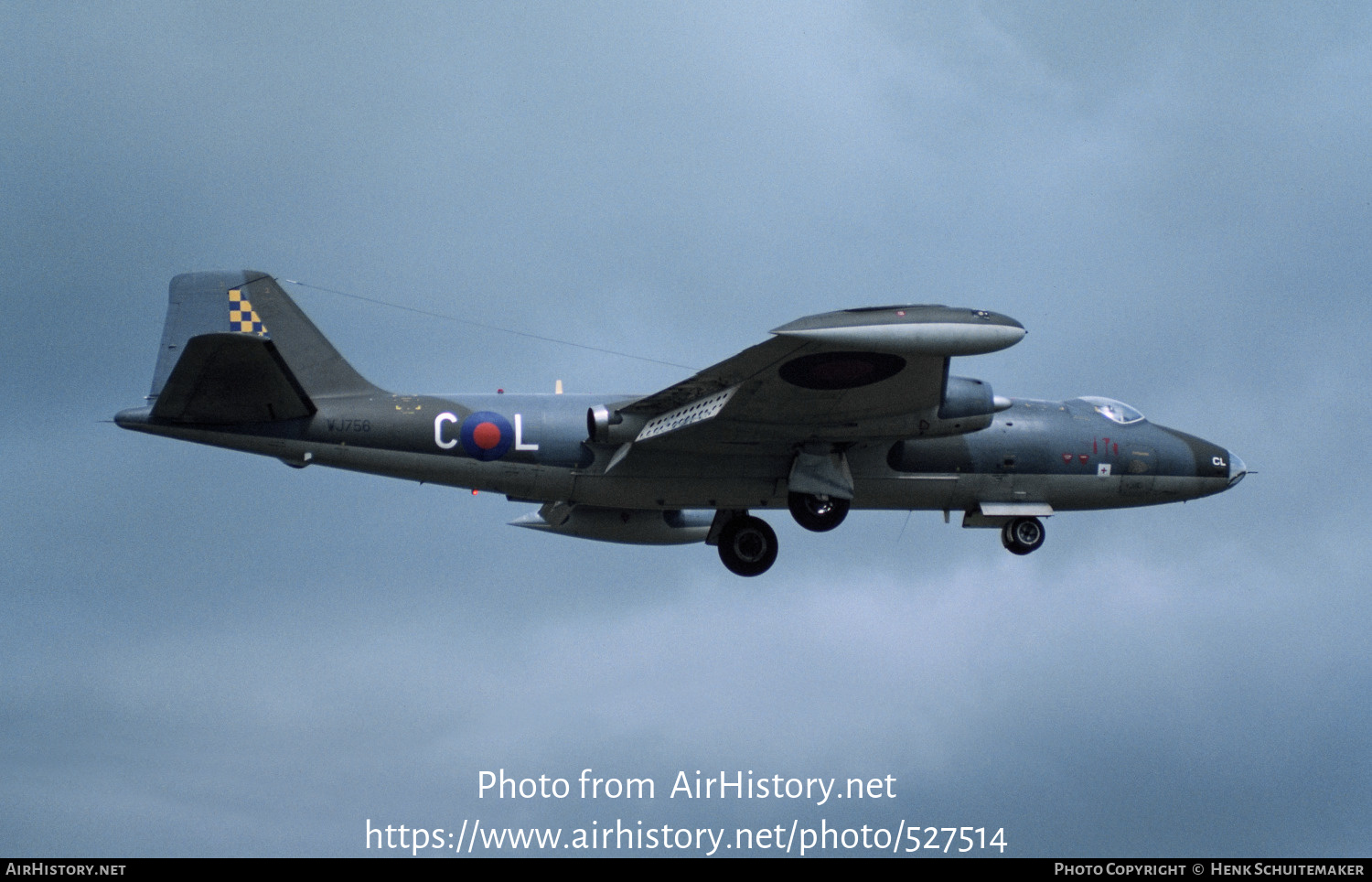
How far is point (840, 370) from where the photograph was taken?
27.1 metres

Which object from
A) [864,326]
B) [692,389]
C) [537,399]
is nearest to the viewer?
[864,326]

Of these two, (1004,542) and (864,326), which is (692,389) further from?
(1004,542)

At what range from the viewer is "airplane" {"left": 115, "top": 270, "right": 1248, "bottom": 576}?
27.1 metres

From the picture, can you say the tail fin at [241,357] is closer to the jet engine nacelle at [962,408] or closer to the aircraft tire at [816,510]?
the aircraft tire at [816,510]

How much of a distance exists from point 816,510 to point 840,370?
4237mm

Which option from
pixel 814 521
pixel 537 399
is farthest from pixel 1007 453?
pixel 537 399

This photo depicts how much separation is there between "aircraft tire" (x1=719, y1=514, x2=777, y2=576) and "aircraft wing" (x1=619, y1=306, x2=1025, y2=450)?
11.8ft

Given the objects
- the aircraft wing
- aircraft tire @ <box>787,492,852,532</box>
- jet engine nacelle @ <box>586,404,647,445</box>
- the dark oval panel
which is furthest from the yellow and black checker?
aircraft tire @ <box>787,492,852,532</box>

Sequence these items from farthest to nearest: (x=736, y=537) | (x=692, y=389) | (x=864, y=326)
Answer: (x=736, y=537), (x=692, y=389), (x=864, y=326)

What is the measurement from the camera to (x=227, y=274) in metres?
31.2

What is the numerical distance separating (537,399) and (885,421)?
6.66 m

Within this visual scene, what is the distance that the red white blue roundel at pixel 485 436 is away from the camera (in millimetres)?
29531

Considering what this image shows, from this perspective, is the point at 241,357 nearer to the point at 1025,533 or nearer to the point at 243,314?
the point at 243,314

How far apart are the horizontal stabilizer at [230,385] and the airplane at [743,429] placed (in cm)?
4
